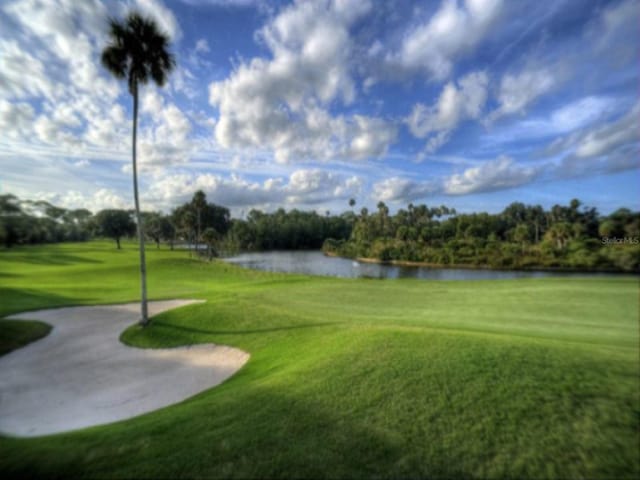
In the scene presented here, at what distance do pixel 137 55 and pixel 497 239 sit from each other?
7393cm

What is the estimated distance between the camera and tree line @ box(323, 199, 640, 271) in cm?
761

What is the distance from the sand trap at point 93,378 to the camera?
6598mm

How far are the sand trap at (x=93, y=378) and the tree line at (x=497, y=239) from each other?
10.7 metres

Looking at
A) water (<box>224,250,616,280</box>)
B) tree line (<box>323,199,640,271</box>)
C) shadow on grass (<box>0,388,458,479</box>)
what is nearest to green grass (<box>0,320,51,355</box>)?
shadow on grass (<box>0,388,458,479</box>)

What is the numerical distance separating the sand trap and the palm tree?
247 centimetres

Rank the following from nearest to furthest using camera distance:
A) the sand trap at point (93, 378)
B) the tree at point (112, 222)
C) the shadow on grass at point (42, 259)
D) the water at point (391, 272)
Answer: the sand trap at point (93, 378)
the shadow on grass at point (42, 259)
the water at point (391, 272)
the tree at point (112, 222)

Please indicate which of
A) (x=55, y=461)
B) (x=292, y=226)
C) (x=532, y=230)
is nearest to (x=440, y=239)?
(x=532, y=230)

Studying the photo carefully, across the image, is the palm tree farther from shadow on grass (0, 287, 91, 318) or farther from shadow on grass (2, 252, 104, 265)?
shadow on grass (2, 252, 104, 265)

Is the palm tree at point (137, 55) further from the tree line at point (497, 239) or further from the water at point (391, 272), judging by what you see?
the water at point (391, 272)


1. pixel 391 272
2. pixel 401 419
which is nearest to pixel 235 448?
pixel 401 419

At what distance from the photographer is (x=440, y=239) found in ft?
255

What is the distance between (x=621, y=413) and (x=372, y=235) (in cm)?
9344

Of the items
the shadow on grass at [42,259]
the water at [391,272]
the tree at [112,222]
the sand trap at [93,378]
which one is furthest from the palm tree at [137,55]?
the tree at [112,222]

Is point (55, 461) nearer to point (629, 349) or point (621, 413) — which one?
point (621, 413)
